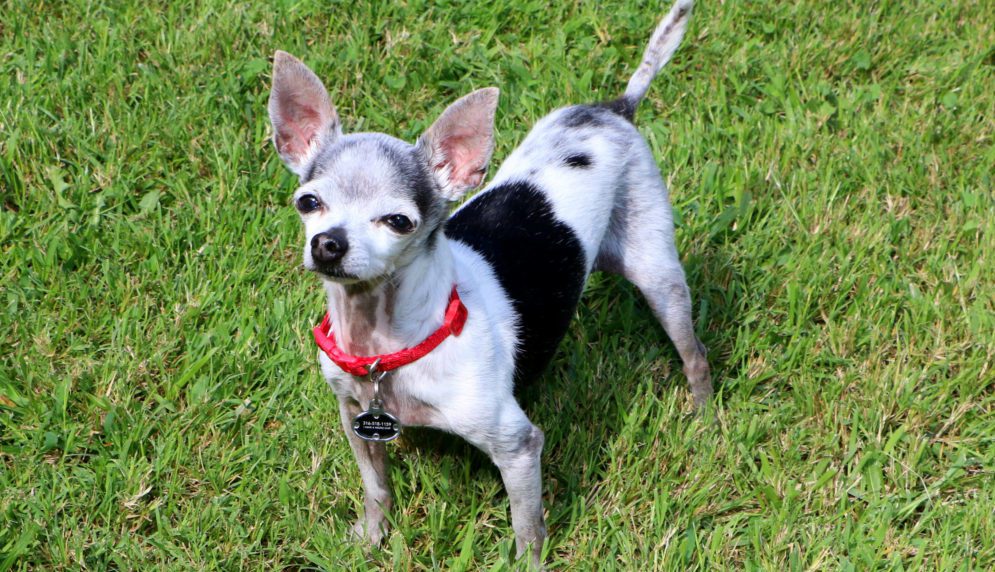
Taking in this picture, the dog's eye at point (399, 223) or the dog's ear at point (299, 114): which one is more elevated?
the dog's ear at point (299, 114)

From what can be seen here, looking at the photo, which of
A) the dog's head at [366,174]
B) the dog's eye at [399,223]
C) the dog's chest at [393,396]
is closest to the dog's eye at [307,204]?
the dog's head at [366,174]

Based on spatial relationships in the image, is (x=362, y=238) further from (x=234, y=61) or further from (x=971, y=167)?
(x=971, y=167)

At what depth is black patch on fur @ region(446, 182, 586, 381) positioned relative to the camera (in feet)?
11.9

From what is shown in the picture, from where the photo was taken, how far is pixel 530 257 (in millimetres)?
A: 3674

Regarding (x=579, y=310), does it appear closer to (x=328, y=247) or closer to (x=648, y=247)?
(x=648, y=247)

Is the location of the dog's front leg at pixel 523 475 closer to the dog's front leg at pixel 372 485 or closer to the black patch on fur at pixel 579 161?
the dog's front leg at pixel 372 485

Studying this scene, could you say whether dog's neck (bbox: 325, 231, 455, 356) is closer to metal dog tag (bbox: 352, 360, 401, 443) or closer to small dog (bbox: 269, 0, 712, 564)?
small dog (bbox: 269, 0, 712, 564)

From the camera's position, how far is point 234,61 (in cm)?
538

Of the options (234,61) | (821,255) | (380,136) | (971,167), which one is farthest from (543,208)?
(971,167)

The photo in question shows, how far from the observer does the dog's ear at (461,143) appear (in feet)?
10.4

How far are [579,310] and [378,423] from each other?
62.3 inches

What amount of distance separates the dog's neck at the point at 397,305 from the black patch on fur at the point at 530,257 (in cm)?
42

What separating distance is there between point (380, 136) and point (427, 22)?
2811 mm

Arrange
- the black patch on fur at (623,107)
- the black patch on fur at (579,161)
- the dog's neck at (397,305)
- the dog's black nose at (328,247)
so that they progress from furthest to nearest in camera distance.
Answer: the black patch on fur at (623,107), the black patch on fur at (579,161), the dog's neck at (397,305), the dog's black nose at (328,247)
